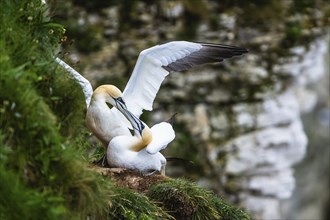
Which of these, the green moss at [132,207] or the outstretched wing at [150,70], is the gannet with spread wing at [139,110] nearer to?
the outstretched wing at [150,70]

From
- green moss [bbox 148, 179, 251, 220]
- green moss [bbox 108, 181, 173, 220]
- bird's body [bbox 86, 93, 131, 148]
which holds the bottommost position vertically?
green moss [bbox 148, 179, 251, 220]

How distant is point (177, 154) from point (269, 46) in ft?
13.0

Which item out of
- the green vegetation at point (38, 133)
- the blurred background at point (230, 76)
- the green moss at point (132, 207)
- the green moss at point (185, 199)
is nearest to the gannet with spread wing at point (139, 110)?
the green moss at point (185, 199)

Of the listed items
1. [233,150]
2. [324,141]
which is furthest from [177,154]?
[324,141]

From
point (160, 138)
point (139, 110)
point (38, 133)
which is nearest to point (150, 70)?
point (139, 110)

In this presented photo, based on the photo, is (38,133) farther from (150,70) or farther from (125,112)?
(150,70)

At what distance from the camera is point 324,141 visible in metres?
26.5

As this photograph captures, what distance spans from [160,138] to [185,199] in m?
0.86

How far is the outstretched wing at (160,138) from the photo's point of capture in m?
9.11

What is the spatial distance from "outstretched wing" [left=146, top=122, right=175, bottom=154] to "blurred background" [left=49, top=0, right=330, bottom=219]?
40.8ft

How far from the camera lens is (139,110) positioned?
9961mm

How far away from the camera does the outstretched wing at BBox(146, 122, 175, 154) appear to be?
9.11m

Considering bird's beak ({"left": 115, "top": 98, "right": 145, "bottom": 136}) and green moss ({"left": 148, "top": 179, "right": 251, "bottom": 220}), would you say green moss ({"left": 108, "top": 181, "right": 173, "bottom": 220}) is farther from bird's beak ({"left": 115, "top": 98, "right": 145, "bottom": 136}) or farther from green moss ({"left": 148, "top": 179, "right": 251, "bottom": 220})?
bird's beak ({"left": 115, "top": 98, "right": 145, "bottom": 136})

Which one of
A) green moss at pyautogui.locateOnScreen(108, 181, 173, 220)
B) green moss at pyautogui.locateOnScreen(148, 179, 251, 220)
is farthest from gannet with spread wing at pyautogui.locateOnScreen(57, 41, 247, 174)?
green moss at pyautogui.locateOnScreen(108, 181, 173, 220)
